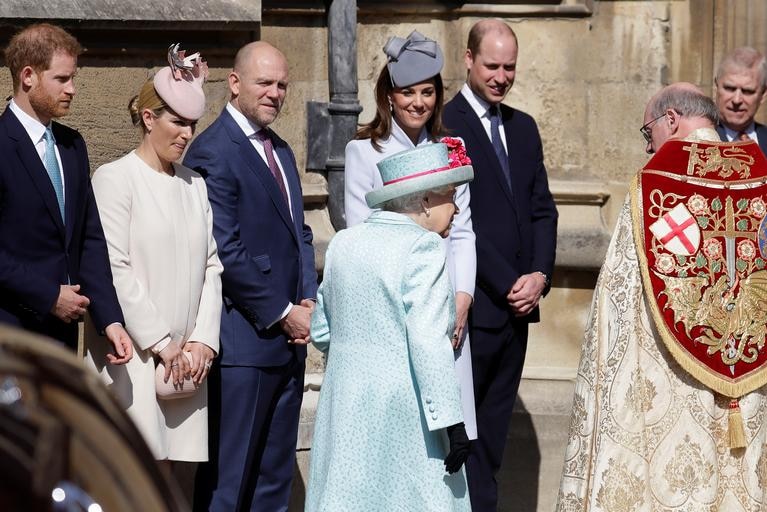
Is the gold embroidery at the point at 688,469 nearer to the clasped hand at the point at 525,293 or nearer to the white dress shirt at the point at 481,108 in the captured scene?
the clasped hand at the point at 525,293

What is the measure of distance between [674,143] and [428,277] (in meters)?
1.31

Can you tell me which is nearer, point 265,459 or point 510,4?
point 265,459

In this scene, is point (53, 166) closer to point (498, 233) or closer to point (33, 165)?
point (33, 165)

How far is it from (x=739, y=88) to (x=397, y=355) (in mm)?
3094

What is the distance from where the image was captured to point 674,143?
15.2 ft

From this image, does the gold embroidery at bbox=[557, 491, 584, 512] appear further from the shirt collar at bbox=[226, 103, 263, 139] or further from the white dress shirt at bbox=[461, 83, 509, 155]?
the shirt collar at bbox=[226, 103, 263, 139]

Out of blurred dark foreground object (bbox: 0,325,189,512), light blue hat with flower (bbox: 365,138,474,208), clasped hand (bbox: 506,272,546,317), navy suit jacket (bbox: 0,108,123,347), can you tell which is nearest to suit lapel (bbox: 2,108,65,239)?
navy suit jacket (bbox: 0,108,123,347)

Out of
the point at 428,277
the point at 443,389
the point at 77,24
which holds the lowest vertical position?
the point at 443,389

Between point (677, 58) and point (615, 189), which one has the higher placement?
point (677, 58)

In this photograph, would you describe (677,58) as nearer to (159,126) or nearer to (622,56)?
(622,56)

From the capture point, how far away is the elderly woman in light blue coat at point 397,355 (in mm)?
3746

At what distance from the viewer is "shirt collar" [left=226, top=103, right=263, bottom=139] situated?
493cm

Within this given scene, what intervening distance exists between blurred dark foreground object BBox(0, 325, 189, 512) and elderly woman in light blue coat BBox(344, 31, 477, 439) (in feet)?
12.5

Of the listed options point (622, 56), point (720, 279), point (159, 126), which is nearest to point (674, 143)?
point (720, 279)
